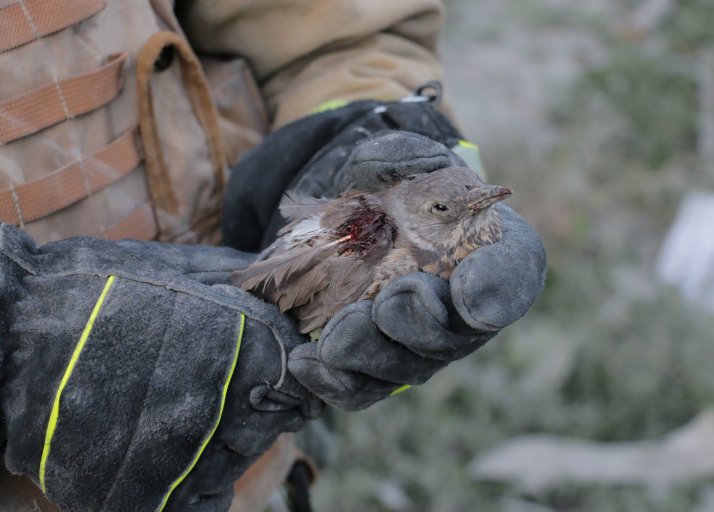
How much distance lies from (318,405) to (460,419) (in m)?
3.14

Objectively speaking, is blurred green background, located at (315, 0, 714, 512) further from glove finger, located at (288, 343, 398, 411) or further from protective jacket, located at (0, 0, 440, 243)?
glove finger, located at (288, 343, 398, 411)

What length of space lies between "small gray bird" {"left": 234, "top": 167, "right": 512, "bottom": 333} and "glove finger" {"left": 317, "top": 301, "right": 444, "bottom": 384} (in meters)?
0.21

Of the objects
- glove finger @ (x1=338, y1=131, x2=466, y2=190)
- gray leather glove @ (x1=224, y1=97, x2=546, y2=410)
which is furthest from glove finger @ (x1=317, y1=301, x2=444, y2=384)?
glove finger @ (x1=338, y1=131, x2=466, y2=190)

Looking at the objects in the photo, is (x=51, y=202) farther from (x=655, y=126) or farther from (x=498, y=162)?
(x=655, y=126)

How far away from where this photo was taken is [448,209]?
7.46ft

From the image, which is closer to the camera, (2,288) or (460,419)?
(2,288)

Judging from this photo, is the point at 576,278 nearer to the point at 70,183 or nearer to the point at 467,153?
the point at 467,153

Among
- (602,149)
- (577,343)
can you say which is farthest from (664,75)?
(577,343)

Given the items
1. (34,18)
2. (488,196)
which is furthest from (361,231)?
(34,18)

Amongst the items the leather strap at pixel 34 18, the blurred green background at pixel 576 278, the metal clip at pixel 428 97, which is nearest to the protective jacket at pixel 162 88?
the leather strap at pixel 34 18

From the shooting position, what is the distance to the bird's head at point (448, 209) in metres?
2.21

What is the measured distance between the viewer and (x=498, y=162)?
7.09 metres

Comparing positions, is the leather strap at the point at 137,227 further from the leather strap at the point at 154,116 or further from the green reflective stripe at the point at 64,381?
the green reflective stripe at the point at 64,381

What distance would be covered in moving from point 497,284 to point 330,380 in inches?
19.2
